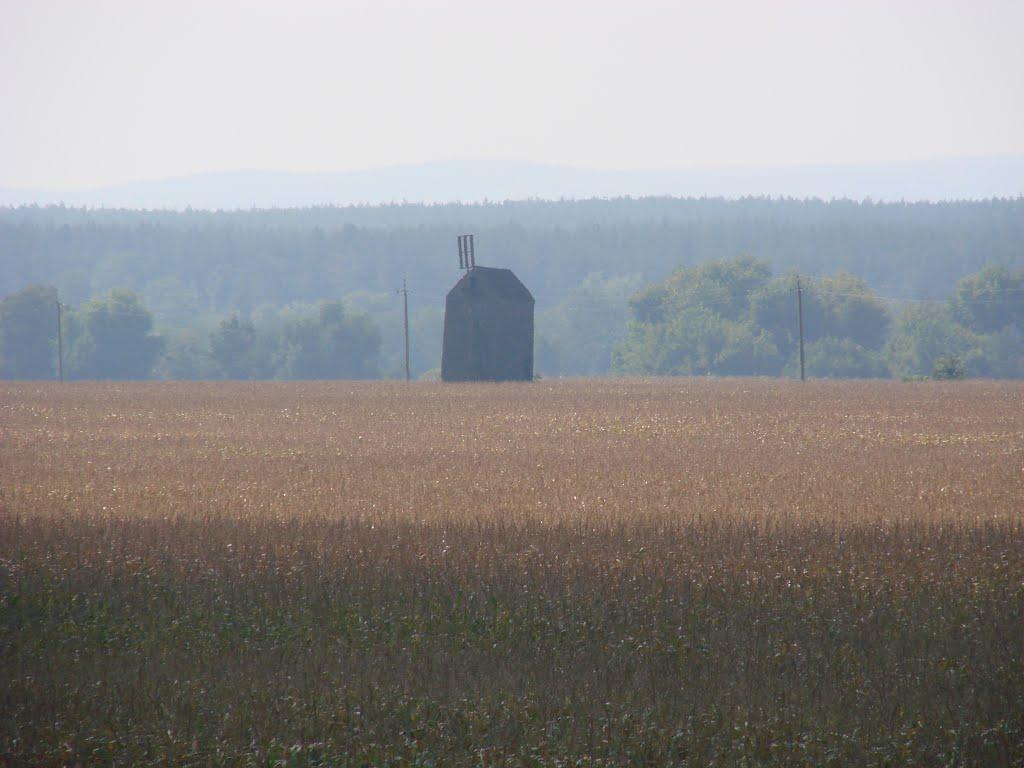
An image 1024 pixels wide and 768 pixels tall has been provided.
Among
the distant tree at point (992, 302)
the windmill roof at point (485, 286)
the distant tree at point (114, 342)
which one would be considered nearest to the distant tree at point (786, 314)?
the distant tree at point (992, 302)

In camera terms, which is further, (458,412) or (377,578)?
(458,412)

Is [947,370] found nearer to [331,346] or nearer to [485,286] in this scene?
[485,286]

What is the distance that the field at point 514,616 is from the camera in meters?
8.64

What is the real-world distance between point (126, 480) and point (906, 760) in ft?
57.5

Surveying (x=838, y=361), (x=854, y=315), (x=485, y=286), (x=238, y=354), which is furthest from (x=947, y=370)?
(x=238, y=354)

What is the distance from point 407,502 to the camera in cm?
1886

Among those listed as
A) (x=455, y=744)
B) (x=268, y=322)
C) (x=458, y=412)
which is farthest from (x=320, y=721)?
(x=268, y=322)

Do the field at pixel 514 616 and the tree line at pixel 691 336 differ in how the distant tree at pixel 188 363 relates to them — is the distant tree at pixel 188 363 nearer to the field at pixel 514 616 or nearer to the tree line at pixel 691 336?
the tree line at pixel 691 336

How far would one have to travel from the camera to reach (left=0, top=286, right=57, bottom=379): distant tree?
118 m

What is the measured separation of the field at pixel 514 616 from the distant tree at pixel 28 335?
99985 mm

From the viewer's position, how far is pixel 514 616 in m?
11.6

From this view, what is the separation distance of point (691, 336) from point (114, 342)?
5393cm

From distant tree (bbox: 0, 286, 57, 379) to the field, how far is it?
100.0 m

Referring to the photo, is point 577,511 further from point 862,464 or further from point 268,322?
point 268,322
